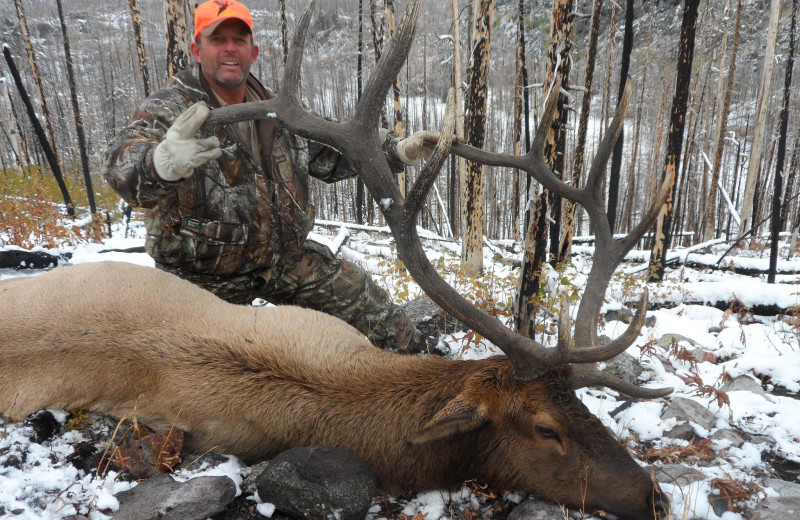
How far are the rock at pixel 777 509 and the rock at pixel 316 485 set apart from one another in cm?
177

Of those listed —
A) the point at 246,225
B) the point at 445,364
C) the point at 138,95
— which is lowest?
the point at 445,364

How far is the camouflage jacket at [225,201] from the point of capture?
3385mm

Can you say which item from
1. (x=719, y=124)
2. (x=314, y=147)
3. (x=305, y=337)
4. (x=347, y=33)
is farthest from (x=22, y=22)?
(x=347, y=33)

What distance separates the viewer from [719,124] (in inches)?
682

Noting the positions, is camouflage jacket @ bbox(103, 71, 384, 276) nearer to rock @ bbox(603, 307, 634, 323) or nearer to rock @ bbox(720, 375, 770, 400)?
rock @ bbox(603, 307, 634, 323)

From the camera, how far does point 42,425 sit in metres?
2.40

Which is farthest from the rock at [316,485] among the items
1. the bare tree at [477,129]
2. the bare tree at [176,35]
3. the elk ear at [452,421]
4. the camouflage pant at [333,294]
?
the bare tree at [176,35]

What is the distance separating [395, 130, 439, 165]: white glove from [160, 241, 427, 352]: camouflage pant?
1.17 meters

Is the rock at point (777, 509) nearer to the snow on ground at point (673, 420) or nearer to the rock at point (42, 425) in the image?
the snow on ground at point (673, 420)

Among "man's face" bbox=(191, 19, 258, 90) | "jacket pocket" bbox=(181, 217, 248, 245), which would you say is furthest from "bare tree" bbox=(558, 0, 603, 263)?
"man's face" bbox=(191, 19, 258, 90)

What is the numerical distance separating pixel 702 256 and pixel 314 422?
10.6m

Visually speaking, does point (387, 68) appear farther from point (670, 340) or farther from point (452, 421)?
point (670, 340)

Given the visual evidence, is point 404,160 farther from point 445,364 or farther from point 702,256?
point 702,256

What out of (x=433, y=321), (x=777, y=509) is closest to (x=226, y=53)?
(x=433, y=321)
